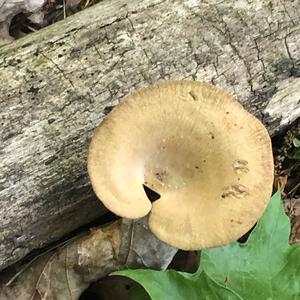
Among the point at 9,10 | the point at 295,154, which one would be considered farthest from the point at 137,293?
the point at 9,10

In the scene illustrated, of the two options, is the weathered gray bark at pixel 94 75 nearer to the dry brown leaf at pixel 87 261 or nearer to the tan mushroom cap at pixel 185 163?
the dry brown leaf at pixel 87 261

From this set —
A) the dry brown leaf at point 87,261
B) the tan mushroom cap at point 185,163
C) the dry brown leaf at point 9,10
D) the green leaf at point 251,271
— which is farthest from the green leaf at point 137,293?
the dry brown leaf at point 9,10

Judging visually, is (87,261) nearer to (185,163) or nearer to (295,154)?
(185,163)

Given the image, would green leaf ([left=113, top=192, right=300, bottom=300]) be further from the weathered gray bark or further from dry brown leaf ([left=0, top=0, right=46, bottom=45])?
dry brown leaf ([left=0, top=0, right=46, bottom=45])

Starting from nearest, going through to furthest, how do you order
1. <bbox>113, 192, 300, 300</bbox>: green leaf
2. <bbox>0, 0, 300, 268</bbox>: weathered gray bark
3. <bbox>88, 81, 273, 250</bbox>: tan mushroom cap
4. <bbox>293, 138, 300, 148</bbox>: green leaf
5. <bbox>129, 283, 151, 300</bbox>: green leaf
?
<bbox>88, 81, 273, 250</bbox>: tan mushroom cap → <bbox>113, 192, 300, 300</bbox>: green leaf → <bbox>0, 0, 300, 268</bbox>: weathered gray bark → <bbox>129, 283, 151, 300</bbox>: green leaf → <bbox>293, 138, 300, 148</bbox>: green leaf

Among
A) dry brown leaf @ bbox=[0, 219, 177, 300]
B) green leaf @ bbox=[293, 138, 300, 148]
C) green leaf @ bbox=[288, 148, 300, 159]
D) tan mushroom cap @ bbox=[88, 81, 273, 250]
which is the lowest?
green leaf @ bbox=[288, 148, 300, 159]

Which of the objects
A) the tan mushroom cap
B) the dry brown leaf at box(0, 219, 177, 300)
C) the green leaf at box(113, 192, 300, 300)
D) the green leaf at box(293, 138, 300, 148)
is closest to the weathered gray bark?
the dry brown leaf at box(0, 219, 177, 300)

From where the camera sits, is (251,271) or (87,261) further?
(87,261)
